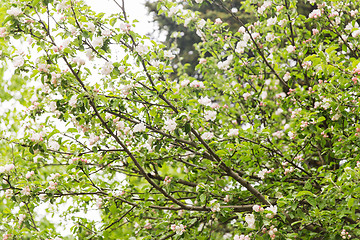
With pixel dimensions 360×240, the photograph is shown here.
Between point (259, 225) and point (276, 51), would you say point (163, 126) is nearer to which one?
point (259, 225)

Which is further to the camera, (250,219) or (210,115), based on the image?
(210,115)

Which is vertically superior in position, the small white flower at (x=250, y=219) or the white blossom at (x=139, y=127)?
the white blossom at (x=139, y=127)

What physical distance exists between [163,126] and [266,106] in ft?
7.08

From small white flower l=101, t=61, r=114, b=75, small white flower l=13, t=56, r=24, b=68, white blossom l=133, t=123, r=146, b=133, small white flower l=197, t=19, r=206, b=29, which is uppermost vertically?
small white flower l=197, t=19, r=206, b=29

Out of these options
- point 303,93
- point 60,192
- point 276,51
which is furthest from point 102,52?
point 276,51

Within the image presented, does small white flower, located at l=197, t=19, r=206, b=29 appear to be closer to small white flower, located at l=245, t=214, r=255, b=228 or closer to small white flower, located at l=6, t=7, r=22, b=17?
small white flower, located at l=6, t=7, r=22, b=17

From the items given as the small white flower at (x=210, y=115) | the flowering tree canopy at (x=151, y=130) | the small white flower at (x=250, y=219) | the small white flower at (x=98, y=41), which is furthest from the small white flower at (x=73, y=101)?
the small white flower at (x=250, y=219)

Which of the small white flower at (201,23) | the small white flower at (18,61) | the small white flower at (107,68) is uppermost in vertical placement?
the small white flower at (201,23)

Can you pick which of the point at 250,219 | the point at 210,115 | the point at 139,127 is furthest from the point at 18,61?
the point at 250,219

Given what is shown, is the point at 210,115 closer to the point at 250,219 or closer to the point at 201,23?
the point at 250,219

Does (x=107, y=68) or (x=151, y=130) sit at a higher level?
(x=107, y=68)

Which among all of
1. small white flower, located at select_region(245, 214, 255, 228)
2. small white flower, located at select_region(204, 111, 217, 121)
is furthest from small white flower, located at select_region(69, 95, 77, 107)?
small white flower, located at select_region(245, 214, 255, 228)

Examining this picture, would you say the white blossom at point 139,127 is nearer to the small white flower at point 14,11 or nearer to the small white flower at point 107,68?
the small white flower at point 107,68

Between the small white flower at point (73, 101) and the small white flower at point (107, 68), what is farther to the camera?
the small white flower at point (107, 68)
